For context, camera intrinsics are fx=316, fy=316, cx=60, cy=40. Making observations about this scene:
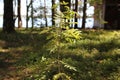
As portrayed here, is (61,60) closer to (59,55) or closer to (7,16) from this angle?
(59,55)

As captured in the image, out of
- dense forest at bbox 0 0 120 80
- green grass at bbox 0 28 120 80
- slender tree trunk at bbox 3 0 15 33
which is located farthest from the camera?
slender tree trunk at bbox 3 0 15 33

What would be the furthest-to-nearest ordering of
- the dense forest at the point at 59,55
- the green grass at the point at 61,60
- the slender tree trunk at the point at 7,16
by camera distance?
1. the slender tree trunk at the point at 7,16
2. the green grass at the point at 61,60
3. the dense forest at the point at 59,55

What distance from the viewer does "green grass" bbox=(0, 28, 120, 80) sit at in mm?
10078

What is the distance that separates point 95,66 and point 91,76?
46.6 inches

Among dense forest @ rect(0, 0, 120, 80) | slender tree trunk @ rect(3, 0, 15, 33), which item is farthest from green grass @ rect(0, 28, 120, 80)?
slender tree trunk @ rect(3, 0, 15, 33)

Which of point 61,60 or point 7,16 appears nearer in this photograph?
point 61,60

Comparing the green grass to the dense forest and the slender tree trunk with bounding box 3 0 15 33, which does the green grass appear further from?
the slender tree trunk with bounding box 3 0 15 33

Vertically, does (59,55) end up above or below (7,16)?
below

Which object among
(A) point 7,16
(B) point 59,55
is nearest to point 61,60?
(B) point 59,55

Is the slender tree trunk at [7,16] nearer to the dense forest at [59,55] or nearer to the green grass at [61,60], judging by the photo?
the dense forest at [59,55]

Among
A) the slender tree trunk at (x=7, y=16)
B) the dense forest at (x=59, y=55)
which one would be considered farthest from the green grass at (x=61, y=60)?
the slender tree trunk at (x=7, y=16)

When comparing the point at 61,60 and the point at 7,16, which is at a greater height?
the point at 7,16

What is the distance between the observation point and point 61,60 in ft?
38.6

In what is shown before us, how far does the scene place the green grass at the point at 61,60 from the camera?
33.1 ft
